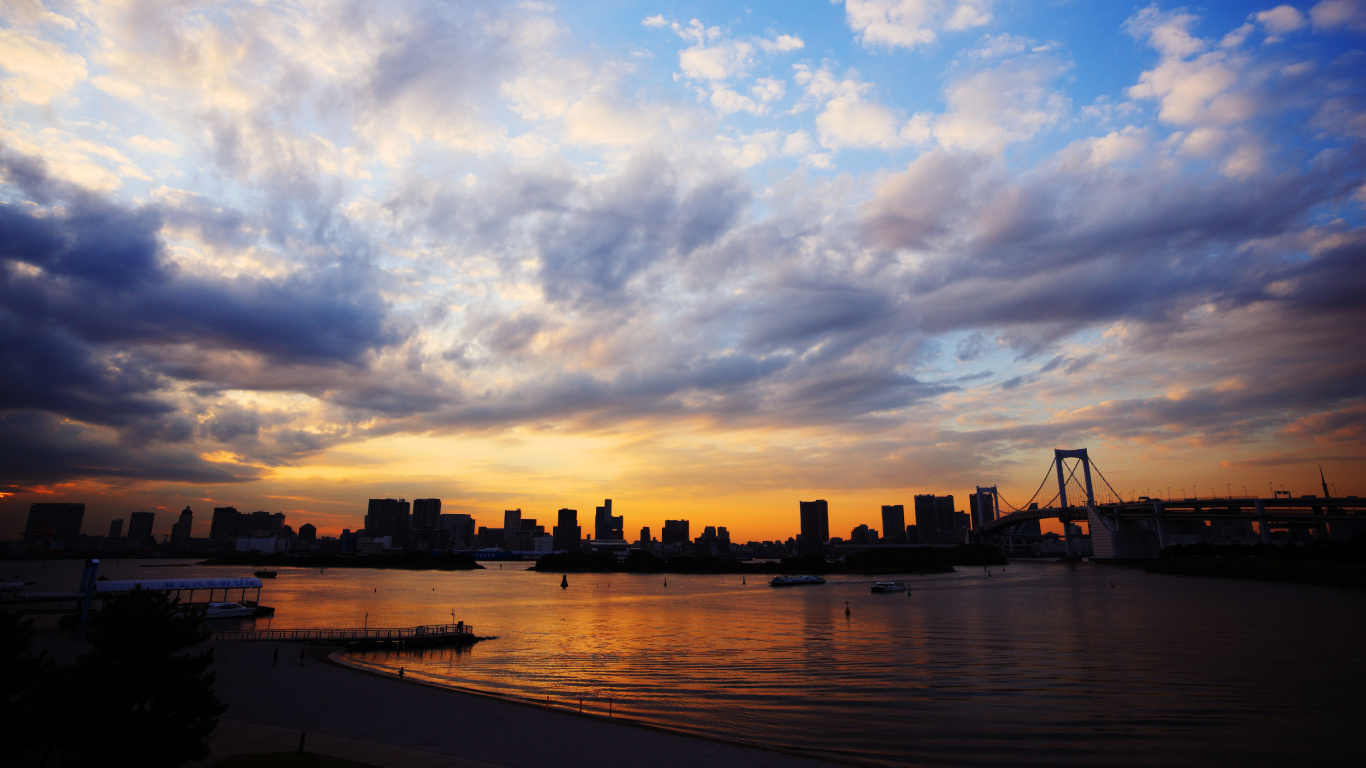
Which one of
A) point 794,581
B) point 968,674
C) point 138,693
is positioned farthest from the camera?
point 794,581

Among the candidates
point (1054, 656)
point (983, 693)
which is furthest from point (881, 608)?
point (983, 693)

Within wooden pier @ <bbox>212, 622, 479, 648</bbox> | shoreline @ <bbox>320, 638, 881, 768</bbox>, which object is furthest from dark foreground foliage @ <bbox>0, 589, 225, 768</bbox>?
wooden pier @ <bbox>212, 622, 479, 648</bbox>

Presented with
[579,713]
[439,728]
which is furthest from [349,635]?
[439,728]

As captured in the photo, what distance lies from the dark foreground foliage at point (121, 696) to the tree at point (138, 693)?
0.05 ft

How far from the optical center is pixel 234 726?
862 inches

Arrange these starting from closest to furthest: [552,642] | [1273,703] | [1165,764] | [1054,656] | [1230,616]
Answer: [1165,764], [1273,703], [1054,656], [552,642], [1230,616]

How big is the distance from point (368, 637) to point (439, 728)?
31.5 meters

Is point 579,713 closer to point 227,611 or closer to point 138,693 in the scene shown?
point 138,693

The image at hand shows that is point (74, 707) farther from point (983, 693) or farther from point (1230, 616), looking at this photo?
point (1230, 616)

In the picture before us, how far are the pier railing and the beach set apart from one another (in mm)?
15340

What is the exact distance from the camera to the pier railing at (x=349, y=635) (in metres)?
49.7

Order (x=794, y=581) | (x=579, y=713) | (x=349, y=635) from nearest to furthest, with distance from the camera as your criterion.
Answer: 1. (x=579, y=713)
2. (x=349, y=635)
3. (x=794, y=581)

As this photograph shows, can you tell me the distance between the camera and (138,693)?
43.0ft

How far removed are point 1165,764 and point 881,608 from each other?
2589 inches
